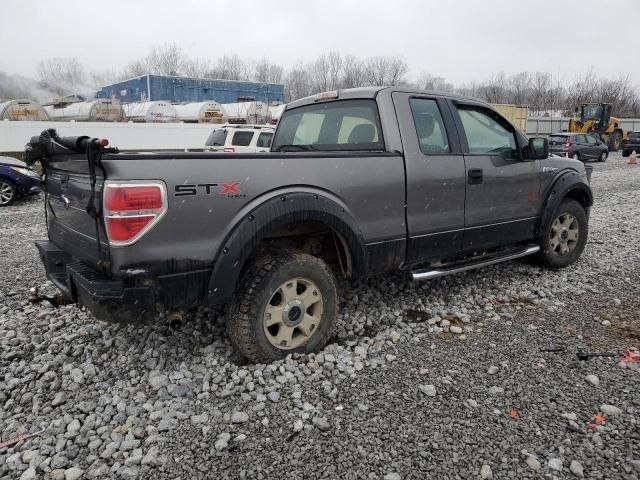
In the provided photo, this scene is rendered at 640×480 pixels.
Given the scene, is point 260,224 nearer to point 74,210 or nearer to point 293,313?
point 293,313

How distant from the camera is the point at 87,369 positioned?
3.27 meters

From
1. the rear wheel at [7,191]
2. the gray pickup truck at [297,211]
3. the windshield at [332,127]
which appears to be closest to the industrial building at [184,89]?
the rear wheel at [7,191]

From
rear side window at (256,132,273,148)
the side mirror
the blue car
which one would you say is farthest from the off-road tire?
rear side window at (256,132,273,148)

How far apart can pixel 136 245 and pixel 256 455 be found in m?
1.30

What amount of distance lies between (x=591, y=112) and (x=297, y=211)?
33264 millimetres

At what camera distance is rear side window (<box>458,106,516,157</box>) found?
4.39m

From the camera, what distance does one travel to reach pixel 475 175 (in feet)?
13.9

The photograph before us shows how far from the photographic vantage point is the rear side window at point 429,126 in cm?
397

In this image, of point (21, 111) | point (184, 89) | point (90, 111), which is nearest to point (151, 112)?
point (90, 111)

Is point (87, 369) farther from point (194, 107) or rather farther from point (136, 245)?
point (194, 107)

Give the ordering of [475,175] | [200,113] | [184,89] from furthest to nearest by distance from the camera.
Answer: [184,89] < [200,113] < [475,175]

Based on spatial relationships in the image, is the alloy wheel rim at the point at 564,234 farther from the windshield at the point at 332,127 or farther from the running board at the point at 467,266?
the windshield at the point at 332,127

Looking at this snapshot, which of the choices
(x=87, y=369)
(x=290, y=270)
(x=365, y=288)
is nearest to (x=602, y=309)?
(x=365, y=288)

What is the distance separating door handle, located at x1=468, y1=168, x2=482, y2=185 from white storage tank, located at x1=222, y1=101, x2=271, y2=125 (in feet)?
93.3
